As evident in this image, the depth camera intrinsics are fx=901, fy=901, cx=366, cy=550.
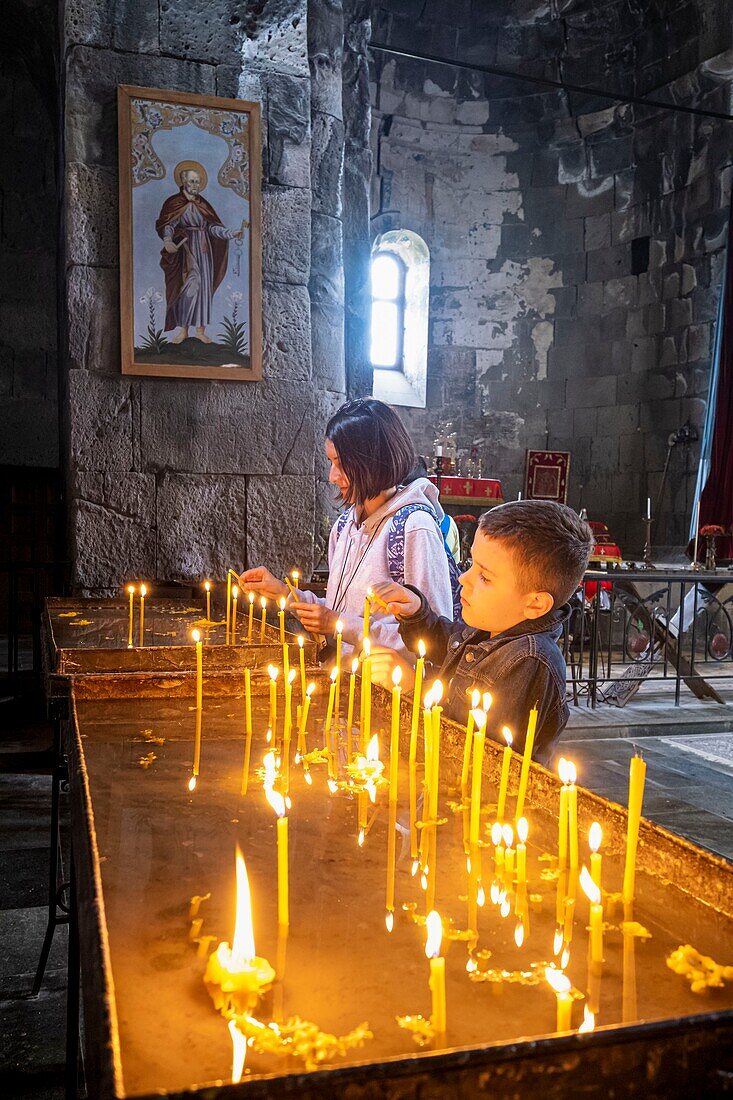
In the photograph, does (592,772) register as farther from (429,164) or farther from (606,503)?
(429,164)

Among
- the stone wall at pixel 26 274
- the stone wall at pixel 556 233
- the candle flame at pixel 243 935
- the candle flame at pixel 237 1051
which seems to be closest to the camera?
the candle flame at pixel 237 1051

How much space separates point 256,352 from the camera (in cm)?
446

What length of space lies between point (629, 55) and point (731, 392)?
5.39m

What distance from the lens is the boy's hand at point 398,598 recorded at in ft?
7.73

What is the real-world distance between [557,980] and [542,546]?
48.5 inches

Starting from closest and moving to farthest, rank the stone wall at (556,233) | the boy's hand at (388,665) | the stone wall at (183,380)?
1. the boy's hand at (388,665)
2. the stone wall at (183,380)
3. the stone wall at (556,233)

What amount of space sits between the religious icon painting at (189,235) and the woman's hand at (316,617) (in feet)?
6.75

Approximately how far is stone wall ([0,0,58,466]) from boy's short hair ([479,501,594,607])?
323 inches

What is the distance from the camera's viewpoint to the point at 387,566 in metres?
2.82

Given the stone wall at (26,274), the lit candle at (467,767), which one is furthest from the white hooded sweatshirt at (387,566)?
the stone wall at (26,274)

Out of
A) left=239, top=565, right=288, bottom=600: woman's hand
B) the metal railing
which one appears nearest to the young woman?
left=239, top=565, right=288, bottom=600: woman's hand

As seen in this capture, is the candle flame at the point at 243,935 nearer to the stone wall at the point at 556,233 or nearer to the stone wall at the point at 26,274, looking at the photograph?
the stone wall at the point at 26,274

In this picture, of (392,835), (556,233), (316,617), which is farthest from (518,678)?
(556,233)

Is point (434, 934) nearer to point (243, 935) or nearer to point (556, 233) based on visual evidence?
point (243, 935)
